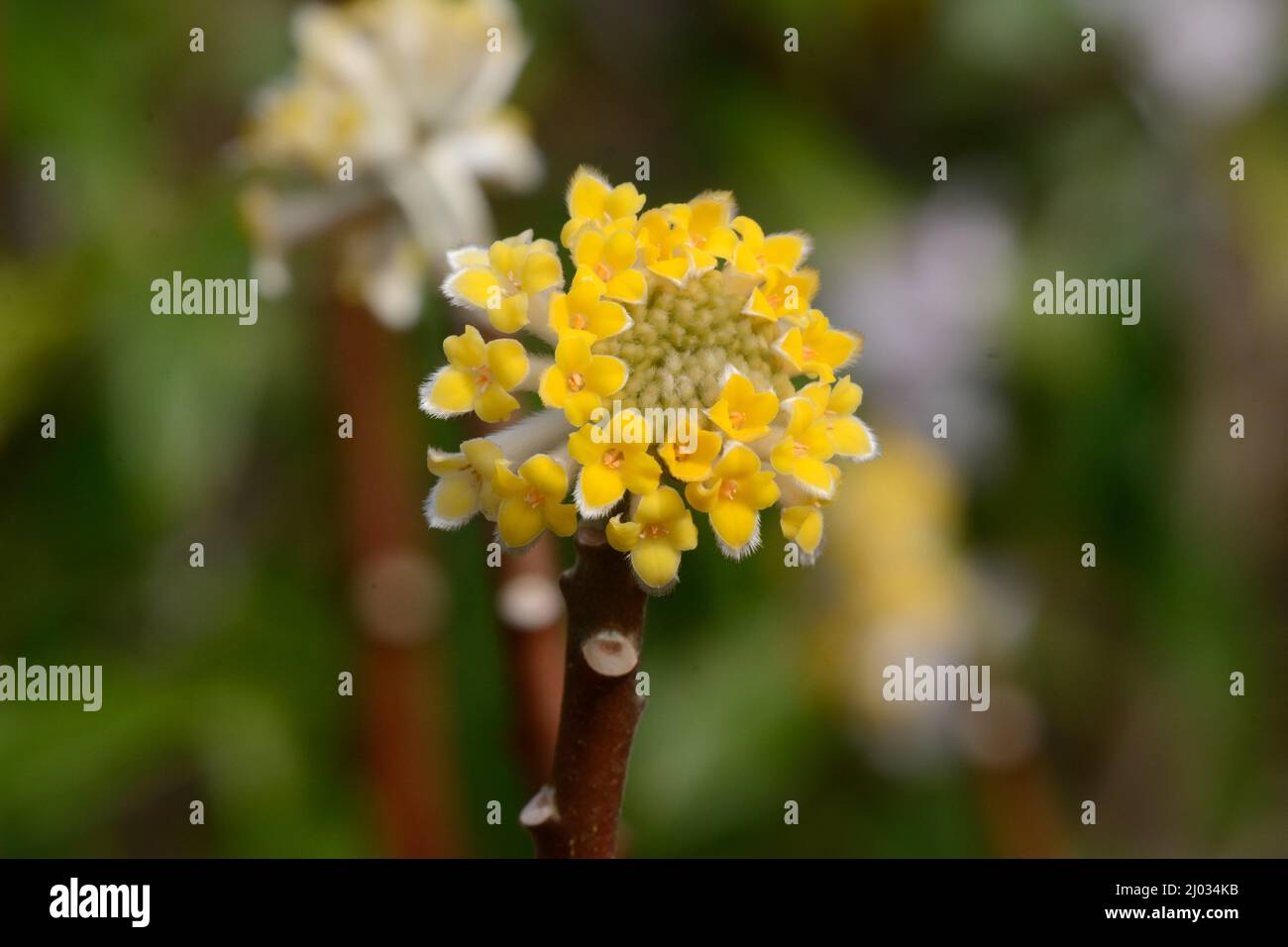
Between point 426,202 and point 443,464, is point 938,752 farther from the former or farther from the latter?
point 443,464

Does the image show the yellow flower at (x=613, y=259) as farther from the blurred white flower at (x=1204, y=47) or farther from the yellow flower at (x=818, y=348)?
the blurred white flower at (x=1204, y=47)

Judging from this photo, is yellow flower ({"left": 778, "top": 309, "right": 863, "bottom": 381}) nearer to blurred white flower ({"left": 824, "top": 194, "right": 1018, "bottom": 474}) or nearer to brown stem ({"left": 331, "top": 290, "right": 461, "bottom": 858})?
brown stem ({"left": 331, "top": 290, "right": 461, "bottom": 858})

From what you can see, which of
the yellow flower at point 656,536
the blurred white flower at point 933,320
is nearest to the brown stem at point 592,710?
the yellow flower at point 656,536

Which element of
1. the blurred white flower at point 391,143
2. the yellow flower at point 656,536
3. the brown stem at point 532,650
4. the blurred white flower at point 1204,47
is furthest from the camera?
the blurred white flower at point 1204,47

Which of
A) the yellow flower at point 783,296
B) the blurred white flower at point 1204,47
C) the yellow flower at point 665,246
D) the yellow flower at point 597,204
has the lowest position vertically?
the yellow flower at point 783,296

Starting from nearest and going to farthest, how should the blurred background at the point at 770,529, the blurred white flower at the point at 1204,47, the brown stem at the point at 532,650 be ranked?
1. the brown stem at the point at 532,650
2. the blurred background at the point at 770,529
3. the blurred white flower at the point at 1204,47
